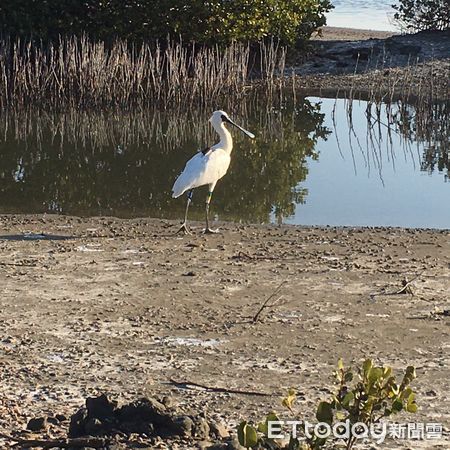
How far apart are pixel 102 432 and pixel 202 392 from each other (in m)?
1.14

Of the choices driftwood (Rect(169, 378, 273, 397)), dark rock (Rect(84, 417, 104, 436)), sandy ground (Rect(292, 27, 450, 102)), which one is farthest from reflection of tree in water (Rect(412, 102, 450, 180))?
dark rock (Rect(84, 417, 104, 436))

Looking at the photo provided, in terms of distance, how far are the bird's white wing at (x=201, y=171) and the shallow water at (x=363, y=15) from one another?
30.1 meters

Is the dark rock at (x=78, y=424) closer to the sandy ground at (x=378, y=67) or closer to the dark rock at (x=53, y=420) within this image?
the dark rock at (x=53, y=420)

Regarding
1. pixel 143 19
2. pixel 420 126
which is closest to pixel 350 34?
pixel 143 19

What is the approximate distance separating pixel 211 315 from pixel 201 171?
Answer: 137 inches

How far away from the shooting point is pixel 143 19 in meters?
24.4

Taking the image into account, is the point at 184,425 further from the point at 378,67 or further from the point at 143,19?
the point at 378,67

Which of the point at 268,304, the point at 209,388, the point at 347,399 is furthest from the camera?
the point at 268,304

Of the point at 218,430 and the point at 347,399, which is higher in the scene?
the point at 347,399

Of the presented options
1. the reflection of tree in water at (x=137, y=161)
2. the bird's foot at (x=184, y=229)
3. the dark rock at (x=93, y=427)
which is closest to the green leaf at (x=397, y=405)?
the dark rock at (x=93, y=427)

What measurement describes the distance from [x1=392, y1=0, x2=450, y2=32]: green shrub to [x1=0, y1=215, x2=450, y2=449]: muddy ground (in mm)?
19895

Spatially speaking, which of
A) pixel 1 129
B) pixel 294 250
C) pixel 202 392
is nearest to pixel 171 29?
pixel 1 129

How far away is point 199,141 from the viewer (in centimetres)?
1784

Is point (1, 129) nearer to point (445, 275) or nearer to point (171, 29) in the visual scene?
point (171, 29)
